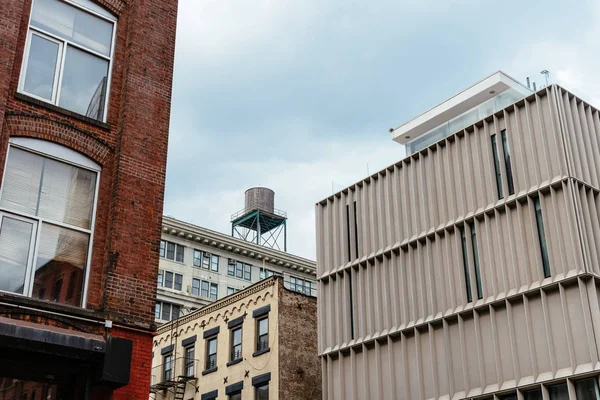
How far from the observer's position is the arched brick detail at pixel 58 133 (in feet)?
48.4

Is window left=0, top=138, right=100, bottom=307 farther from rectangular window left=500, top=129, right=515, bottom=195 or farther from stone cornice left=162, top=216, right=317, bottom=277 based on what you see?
stone cornice left=162, top=216, right=317, bottom=277

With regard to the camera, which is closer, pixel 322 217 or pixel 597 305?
pixel 597 305

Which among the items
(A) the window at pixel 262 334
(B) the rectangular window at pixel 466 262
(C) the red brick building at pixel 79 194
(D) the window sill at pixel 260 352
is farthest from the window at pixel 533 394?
(C) the red brick building at pixel 79 194

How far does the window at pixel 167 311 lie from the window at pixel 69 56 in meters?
47.5

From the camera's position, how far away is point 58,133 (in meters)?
15.2

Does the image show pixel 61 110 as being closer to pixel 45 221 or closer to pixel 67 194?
pixel 67 194

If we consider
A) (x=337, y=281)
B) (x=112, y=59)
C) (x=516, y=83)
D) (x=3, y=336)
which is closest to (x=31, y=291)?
(x=3, y=336)

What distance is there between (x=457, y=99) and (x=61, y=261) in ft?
77.0

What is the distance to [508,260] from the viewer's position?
88.8 feet

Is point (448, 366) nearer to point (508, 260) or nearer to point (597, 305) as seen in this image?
point (508, 260)

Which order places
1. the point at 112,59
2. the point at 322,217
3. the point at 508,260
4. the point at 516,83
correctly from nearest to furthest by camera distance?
the point at 112,59 → the point at 508,260 → the point at 516,83 → the point at 322,217

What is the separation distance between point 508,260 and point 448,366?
463cm

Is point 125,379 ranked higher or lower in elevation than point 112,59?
lower

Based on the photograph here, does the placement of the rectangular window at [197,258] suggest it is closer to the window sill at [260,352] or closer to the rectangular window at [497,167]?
the window sill at [260,352]
